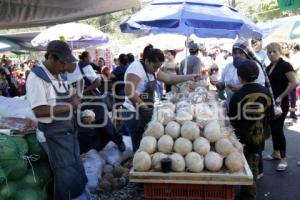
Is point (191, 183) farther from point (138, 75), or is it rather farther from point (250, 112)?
point (138, 75)

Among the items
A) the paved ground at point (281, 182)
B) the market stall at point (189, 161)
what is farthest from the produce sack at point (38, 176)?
the paved ground at point (281, 182)

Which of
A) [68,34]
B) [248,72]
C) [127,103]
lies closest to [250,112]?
[248,72]

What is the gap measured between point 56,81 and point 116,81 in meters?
5.70

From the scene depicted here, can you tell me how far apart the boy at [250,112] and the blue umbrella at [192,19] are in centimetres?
232

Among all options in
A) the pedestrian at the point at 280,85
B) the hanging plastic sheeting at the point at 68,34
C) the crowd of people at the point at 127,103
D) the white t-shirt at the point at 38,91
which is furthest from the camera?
the hanging plastic sheeting at the point at 68,34

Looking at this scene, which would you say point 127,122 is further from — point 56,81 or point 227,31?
point 227,31

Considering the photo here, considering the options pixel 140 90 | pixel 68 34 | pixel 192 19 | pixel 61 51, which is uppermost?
pixel 68 34

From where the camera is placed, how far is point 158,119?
4.00 m

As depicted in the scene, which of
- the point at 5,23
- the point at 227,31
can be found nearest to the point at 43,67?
the point at 5,23

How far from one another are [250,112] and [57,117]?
2106 mm

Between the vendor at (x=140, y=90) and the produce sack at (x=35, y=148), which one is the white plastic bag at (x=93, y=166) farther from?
the produce sack at (x=35, y=148)

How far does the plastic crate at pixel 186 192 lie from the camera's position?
3.36m

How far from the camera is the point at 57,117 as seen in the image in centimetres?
366

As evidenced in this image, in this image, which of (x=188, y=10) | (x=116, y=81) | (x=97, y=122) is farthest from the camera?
(x=116, y=81)
